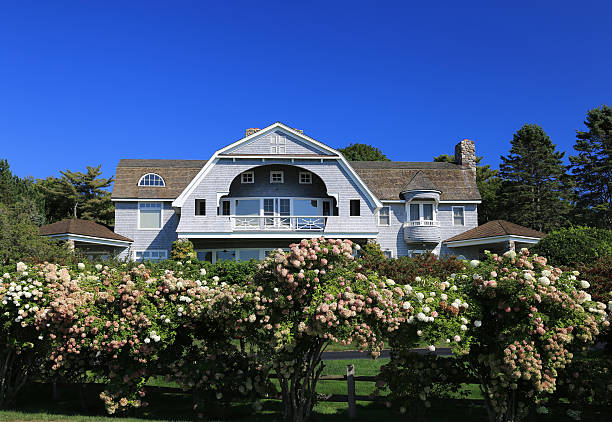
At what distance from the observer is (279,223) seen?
29172 millimetres

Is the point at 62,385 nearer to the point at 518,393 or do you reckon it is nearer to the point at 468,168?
the point at 518,393

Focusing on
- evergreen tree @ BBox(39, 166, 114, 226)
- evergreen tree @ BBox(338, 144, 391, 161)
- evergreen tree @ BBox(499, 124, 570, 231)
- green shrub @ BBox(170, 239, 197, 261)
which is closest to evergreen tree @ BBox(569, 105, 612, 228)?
evergreen tree @ BBox(499, 124, 570, 231)

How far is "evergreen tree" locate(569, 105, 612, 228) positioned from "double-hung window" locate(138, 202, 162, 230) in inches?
1250

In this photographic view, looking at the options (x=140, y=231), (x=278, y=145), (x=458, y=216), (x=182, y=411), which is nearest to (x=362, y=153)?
(x=458, y=216)

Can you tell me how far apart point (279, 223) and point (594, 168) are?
2674 centimetres

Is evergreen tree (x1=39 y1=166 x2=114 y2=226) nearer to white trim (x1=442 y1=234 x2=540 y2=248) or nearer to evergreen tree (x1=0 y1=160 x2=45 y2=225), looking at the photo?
evergreen tree (x1=0 y1=160 x2=45 y2=225)

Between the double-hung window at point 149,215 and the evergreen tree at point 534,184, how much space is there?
1082 inches

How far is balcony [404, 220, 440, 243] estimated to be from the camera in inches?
1216

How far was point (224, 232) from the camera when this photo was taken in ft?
91.9

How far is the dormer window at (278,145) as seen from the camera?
96.0ft

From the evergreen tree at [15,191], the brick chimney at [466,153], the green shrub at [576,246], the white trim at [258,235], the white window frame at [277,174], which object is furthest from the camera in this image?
the evergreen tree at [15,191]

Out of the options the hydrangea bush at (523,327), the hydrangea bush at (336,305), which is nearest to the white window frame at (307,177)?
the hydrangea bush at (523,327)

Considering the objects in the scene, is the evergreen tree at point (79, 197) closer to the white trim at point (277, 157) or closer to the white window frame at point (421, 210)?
the white trim at point (277, 157)

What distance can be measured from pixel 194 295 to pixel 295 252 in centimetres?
266
